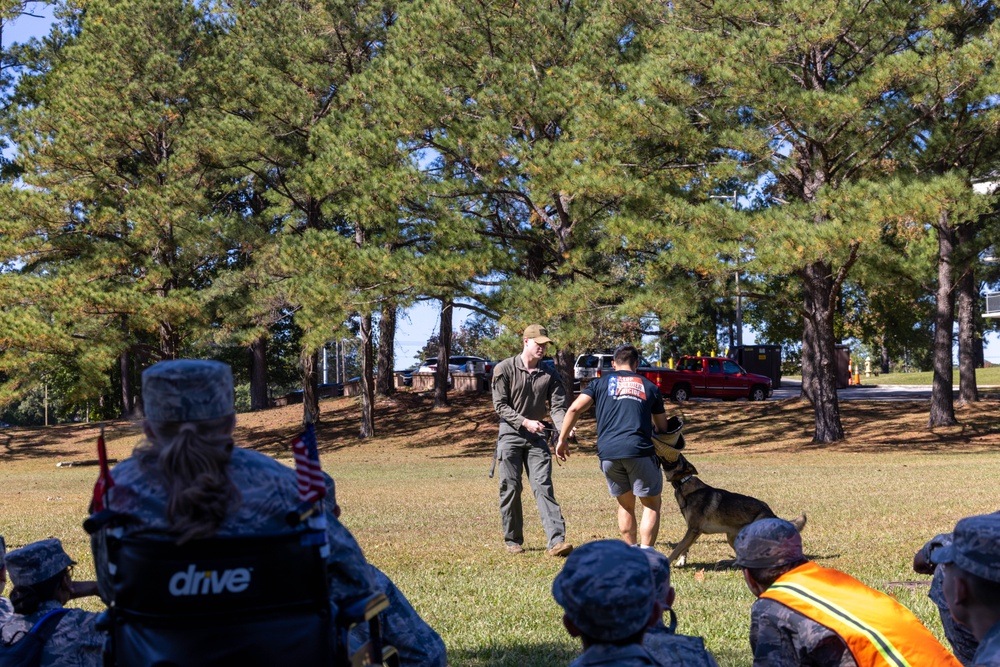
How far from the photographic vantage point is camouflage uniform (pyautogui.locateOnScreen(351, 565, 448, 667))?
2.97 m

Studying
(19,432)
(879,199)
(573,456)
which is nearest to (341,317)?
(573,456)

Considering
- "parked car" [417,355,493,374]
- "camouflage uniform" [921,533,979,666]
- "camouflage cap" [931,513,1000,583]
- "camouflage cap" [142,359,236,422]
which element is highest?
"parked car" [417,355,493,374]

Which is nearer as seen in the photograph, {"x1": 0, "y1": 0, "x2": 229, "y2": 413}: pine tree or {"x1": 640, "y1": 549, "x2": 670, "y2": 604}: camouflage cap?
{"x1": 640, "y1": 549, "x2": 670, "y2": 604}: camouflage cap

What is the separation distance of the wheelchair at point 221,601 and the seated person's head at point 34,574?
1.49 metres

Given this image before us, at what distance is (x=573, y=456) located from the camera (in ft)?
85.0

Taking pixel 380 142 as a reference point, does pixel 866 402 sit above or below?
below

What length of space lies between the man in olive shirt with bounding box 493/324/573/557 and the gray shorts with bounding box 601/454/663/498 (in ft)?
2.87

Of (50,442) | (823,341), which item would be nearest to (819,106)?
(823,341)

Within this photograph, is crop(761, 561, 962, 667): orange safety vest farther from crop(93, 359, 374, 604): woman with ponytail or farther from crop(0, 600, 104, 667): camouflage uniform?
crop(0, 600, 104, 667): camouflage uniform

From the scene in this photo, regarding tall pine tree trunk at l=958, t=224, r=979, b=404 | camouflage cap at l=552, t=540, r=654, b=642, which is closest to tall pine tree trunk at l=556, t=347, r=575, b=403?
tall pine tree trunk at l=958, t=224, r=979, b=404

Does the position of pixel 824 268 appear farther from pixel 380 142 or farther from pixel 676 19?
pixel 380 142

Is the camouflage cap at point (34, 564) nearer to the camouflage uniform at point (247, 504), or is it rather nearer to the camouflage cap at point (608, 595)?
the camouflage uniform at point (247, 504)

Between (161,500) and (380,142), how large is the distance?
23.5m

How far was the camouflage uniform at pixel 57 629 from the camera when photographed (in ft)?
11.4
